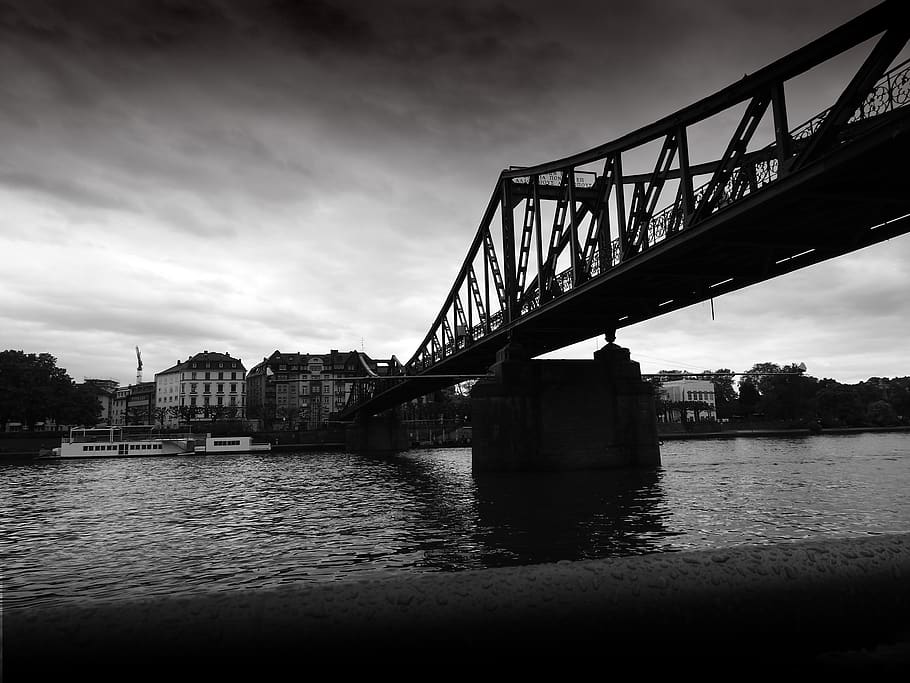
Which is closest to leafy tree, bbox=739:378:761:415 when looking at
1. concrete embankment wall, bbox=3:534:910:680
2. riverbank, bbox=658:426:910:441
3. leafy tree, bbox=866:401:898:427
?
leafy tree, bbox=866:401:898:427

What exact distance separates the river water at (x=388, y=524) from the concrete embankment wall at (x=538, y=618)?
14.6ft

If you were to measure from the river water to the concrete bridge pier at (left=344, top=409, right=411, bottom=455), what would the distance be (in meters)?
59.1

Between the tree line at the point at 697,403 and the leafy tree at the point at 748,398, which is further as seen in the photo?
the leafy tree at the point at 748,398

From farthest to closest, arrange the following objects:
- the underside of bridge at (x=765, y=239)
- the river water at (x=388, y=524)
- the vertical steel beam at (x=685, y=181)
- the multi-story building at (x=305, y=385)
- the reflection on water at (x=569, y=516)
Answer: the multi-story building at (x=305, y=385)
the vertical steel beam at (x=685, y=181)
the underside of bridge at (x=765, y=239)
the reflection on water at (x=569, y=516)
the river water at (x=388, y=524)

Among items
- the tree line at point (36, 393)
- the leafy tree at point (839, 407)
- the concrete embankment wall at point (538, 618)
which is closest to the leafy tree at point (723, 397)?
the leafy tree at point (839, 407)

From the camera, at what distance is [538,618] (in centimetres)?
179

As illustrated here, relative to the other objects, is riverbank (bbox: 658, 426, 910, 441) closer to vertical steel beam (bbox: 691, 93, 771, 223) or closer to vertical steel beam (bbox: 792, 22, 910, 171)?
vertical steel beam (bbox: 691, 93, 771, 223)

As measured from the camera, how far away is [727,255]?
26.2 m

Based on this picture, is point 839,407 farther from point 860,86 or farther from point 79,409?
point 860,86

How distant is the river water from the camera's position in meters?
13.5

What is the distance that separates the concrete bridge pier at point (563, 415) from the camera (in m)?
36.3

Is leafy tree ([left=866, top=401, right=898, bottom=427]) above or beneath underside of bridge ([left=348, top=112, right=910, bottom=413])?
beneath

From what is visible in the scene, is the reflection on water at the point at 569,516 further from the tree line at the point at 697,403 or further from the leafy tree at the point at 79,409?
the leafy tree at the point at 79,409

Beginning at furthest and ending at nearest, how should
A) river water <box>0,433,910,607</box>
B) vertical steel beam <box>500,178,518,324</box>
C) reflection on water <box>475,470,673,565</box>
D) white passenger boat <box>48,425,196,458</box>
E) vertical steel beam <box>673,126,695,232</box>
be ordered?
white passenger boat <box>48,425,196,458</box>
vertical steel beam <box>500,178,518,324</box>
vertical steel beam <box>673,126,695,232</box>
reflection on water <box>475,470,673,565</box>
river water <box>0,433,910,607</box>
